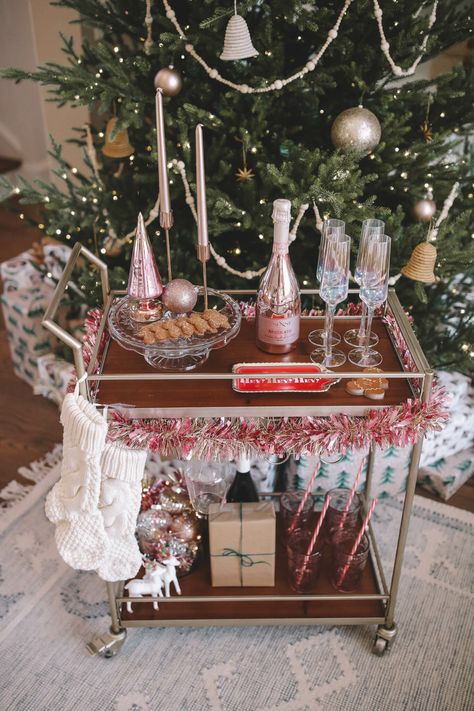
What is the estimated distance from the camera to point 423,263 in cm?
141

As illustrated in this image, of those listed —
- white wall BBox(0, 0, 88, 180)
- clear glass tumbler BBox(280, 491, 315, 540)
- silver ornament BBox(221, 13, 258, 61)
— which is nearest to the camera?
silver ornament BBox(221, 13, 258, 61)

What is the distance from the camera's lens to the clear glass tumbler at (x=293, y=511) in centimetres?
154

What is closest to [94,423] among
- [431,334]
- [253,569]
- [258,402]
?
[258,402]

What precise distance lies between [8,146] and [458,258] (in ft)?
10.2

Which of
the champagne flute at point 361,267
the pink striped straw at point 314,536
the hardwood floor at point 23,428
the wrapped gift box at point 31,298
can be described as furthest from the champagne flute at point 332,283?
the wrapped gift box at point 31,298

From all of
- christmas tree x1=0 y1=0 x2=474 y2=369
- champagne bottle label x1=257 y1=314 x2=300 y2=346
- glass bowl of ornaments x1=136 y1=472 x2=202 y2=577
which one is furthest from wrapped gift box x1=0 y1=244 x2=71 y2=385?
champagne bottle label x1=257 y1=314 x2=300 y2=346

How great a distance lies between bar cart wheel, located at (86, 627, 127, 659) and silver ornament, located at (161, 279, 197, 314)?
0.74 metres

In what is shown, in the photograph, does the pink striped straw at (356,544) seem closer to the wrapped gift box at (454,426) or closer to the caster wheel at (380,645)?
the caster wheel at (380,645)

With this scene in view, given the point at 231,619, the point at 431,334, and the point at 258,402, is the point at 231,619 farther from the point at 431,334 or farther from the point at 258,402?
the point at 431,334

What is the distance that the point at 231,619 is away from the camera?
146 cm

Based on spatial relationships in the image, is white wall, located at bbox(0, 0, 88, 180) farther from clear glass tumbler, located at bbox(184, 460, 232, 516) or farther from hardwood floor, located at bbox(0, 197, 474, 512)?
clear glass tumbler, located at bbox(184, 460, 232, 516)

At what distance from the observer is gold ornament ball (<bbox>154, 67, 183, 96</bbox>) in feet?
4.85

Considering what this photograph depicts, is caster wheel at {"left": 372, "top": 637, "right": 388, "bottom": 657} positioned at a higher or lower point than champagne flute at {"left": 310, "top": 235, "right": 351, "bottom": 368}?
lower

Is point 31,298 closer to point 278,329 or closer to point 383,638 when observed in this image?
point 278,329
